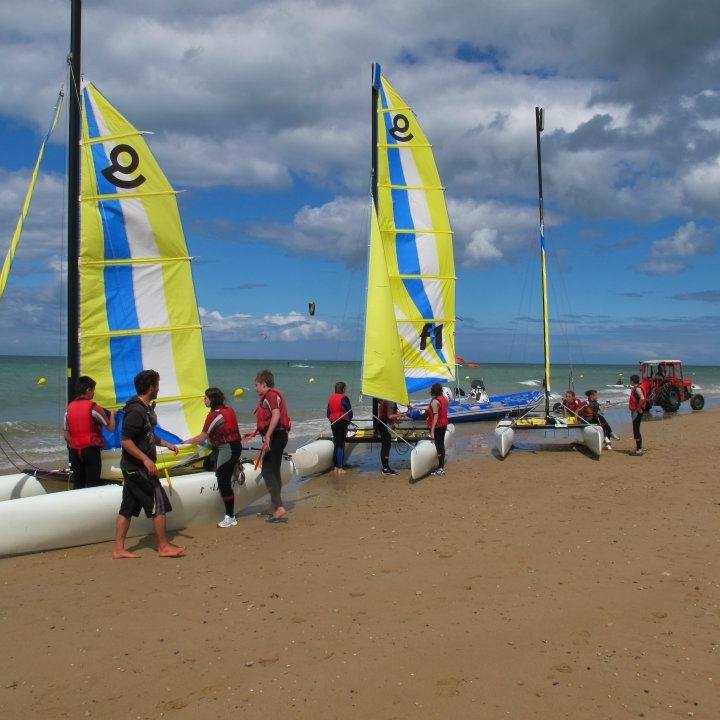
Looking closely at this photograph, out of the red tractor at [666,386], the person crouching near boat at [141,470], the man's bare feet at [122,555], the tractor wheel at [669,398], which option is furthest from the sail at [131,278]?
the tractor wheel at [669,398]

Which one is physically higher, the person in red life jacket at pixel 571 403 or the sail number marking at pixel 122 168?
the sail number marking at pixel 122 168

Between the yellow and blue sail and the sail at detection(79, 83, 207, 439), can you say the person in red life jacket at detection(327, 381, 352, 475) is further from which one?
the yellow and blue sail

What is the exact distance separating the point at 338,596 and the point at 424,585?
70cm

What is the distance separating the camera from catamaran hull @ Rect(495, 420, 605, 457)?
37.3 feet

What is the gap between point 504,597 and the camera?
190 inches

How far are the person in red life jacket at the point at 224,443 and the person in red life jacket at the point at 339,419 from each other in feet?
9.97

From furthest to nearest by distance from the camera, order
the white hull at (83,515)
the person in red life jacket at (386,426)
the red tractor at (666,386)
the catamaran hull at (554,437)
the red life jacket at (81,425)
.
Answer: the red tractor at (666,386) → the catamaran hull at (554,437) → the person in red life jacket at (386,426) → the red life jacket at (81,425) → the white hull at (83,515)

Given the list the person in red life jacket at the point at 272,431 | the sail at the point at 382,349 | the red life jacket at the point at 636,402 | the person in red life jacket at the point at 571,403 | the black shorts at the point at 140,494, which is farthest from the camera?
the person in red life jacket at the point at 571,403

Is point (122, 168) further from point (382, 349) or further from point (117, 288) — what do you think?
point (382, 349)

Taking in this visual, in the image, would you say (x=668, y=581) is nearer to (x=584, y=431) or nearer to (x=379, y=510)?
(x=379, y=510)

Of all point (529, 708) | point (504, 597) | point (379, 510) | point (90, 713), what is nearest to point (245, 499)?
point (379, 510)

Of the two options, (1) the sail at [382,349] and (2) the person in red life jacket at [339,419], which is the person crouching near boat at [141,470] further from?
(1) the sail at [382,349]

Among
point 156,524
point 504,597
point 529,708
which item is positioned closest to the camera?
point 529,708

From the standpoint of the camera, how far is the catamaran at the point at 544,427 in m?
11.6
